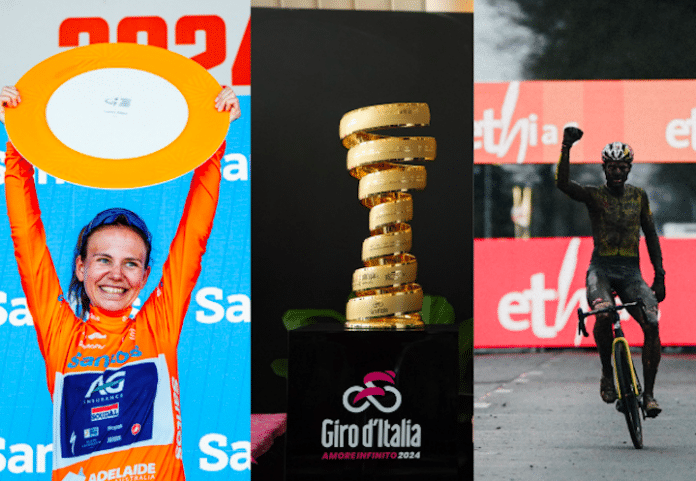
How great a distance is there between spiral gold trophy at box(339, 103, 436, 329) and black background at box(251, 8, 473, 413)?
13 cm

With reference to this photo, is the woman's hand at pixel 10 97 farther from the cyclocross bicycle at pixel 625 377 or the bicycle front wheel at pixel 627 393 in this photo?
the bicycle front wheel at pixel 627 393

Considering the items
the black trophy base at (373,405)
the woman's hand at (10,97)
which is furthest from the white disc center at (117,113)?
the black trophy base at (373,405)

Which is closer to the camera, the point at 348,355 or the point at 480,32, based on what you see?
the point at 348,355

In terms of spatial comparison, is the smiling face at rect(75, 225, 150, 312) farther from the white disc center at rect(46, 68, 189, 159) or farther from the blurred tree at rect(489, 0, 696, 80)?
the blurred tree at rect(489, 0, 696, 80)

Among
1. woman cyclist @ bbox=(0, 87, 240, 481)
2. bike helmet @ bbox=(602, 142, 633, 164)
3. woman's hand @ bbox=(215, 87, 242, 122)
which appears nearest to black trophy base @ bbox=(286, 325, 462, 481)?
A: woman cyclist @ bbox=(0, 87, 240, 481)

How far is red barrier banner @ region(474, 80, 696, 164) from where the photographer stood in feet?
17.2

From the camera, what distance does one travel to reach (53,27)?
6.84 feet

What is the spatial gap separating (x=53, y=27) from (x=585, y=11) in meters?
4.45

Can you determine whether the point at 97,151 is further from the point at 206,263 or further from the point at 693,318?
the point at 693,318

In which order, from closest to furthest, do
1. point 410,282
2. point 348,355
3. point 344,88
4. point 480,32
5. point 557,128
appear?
point 348,355
point 410,282
point 344,88
point 557,128
point 480,32

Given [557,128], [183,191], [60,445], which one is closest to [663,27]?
[557,128]

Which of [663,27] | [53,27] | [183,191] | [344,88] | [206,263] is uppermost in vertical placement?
[663,27]

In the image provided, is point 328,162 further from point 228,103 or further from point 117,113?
point 117,113

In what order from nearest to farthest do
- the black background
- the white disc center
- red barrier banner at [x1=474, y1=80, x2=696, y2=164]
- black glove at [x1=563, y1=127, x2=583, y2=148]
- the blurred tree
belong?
the white disc center, the black background, black glove at [x1=563, y1=127, x2=583, y2=148], red barrier banner at [x1=474, y1=80, x2=696, y2=164], the blurred tree
